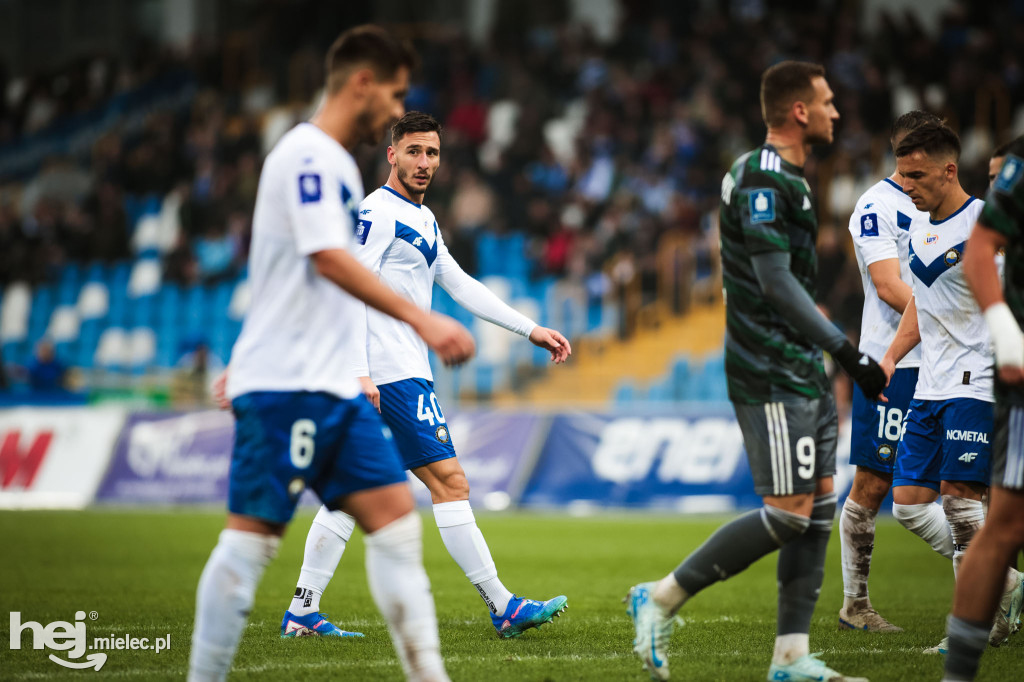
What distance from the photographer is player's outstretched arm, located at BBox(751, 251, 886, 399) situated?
4559mm

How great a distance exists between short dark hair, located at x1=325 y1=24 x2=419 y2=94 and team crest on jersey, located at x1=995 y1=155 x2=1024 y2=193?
2147 mm

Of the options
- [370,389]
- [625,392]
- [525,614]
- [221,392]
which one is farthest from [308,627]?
[625,392]

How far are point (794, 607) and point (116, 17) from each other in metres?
33.0

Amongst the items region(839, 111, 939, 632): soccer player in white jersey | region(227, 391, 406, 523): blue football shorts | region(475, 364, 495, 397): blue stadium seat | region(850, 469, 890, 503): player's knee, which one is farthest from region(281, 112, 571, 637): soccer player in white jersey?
region(475, 364, 495, 397): blue stadium seat

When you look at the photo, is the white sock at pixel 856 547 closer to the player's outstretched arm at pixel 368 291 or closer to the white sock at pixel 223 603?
the player's outstretched arm at pixel 368 291

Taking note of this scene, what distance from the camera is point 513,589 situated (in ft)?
27.3

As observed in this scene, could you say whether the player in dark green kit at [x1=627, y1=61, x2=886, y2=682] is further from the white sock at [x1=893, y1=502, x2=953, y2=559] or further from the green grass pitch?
the white sock at [x1=893, y1=502, x2=953, y2=559]

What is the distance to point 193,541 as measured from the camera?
1202 cm

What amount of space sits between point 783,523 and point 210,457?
13381 mm

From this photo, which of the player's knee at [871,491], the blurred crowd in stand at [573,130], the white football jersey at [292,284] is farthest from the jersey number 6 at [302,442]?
the blurred crowd in stand at [573,130]

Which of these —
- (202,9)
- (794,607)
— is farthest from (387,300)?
(202,9)

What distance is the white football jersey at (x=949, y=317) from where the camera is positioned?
19.8 feet

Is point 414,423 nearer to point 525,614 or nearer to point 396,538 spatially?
point 525,614

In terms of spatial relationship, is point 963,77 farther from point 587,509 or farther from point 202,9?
point 202,9
